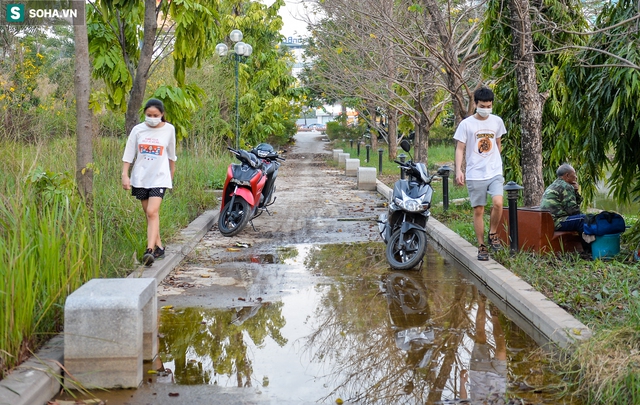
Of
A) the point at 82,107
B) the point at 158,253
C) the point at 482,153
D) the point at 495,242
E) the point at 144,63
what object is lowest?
the point at 158,253

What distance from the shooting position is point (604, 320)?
597 cm

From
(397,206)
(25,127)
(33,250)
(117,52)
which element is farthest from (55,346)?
(25,127)

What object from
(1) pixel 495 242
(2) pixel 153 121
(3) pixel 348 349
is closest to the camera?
(3) pixel 348 349

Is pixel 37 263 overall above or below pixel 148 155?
below

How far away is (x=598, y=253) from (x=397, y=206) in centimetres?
238

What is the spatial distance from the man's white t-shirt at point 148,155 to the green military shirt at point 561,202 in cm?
449

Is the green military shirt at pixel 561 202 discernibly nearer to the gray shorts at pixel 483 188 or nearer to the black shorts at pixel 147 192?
the gray shorts at pixel 483 188

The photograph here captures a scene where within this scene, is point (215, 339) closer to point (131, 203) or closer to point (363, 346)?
point (363, 346)

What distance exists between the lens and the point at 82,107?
805cm

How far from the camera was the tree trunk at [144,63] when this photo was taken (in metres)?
11.4

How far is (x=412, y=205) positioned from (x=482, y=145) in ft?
3.56

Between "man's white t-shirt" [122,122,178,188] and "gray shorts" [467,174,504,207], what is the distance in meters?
3.52

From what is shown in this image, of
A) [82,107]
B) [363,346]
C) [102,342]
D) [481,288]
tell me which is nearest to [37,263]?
[102,342]

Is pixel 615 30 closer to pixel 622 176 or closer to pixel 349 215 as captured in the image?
pixel 622 176
